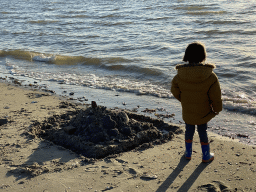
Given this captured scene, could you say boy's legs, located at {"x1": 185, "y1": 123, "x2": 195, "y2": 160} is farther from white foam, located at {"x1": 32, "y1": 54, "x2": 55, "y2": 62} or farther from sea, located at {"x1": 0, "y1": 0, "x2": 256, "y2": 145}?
white foam, located at {"x1": 32, "y1": 54, "x2": 55, "y2": 62}

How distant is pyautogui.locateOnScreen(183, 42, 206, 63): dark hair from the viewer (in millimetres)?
3307

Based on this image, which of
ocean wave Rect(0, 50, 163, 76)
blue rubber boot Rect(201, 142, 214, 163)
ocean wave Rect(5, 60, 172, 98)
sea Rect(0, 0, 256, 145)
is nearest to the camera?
blue rubber boot Rect(201, 142, 214, 163)

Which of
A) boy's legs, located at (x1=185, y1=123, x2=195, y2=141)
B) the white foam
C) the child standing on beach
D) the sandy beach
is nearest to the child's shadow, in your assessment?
the sandy beach

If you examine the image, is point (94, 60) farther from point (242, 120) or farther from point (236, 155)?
point (236, 155)

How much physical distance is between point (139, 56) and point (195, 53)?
263 inches

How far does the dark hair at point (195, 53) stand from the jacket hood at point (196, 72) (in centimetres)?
9

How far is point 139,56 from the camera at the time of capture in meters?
9.94

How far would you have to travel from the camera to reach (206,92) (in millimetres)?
3416

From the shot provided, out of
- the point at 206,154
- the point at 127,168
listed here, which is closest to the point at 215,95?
the point at 206,154

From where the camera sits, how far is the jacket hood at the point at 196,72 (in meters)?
3.30

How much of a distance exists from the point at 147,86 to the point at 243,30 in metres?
7.15

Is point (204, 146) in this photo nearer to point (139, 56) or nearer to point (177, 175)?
point (177, 175)

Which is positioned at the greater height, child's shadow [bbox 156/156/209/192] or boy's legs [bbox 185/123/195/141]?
boy's legs [bbox 185/123/195/141]

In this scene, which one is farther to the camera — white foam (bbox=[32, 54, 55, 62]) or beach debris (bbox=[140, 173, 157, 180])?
white foam (bbox=[32, 54, 55, 62])
